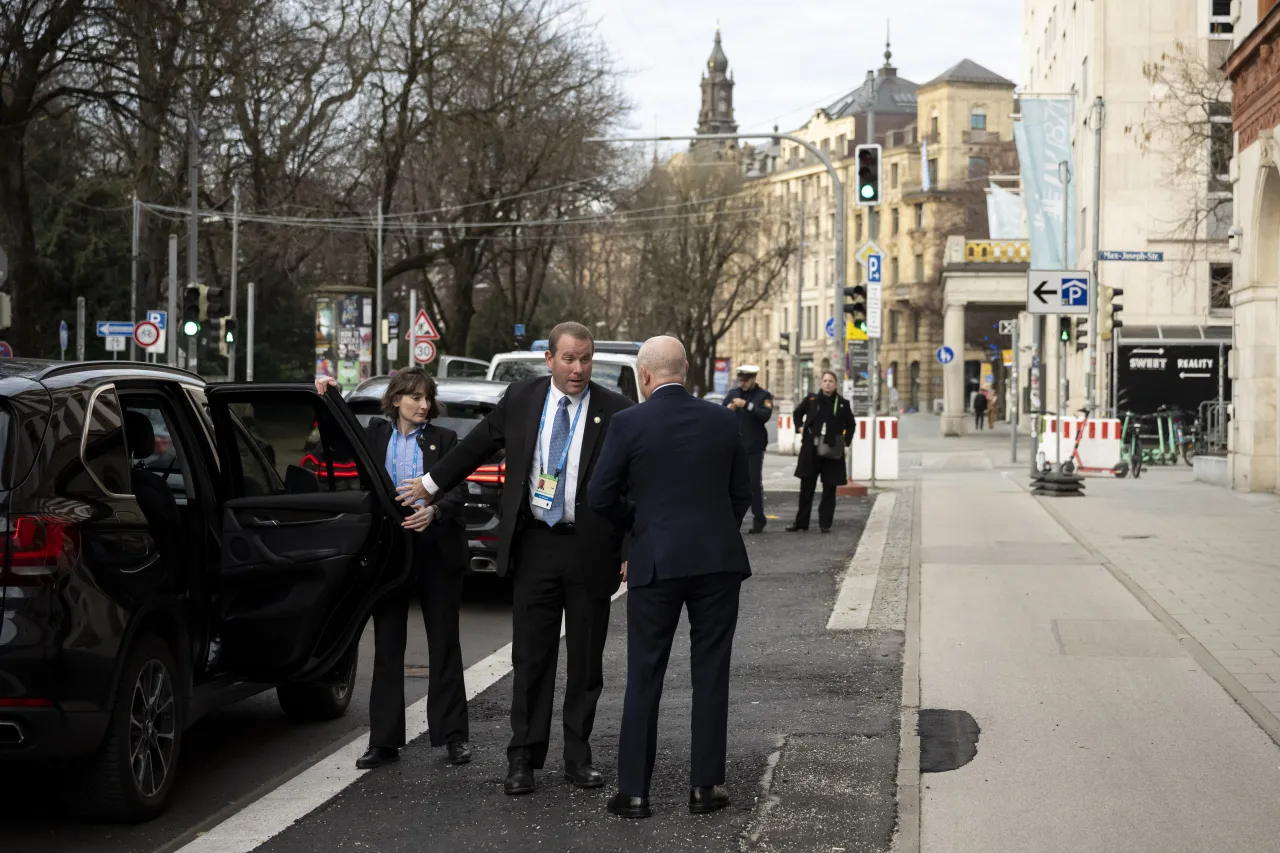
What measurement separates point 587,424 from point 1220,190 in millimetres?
38948

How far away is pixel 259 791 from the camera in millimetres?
6656

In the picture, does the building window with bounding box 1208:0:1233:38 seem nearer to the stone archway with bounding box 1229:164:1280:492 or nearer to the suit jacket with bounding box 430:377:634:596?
the stone archway with bounding box 1229:164:1280:492

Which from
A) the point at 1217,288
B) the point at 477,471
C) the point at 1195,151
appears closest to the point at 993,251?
the point at 1217,288

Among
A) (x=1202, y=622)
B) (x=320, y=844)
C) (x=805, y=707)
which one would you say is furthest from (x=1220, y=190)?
(x=320, y=844)

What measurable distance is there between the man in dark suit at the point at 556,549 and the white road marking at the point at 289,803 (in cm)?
75

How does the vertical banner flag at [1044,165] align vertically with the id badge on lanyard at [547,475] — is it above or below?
above

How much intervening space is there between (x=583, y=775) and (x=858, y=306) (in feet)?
71.6

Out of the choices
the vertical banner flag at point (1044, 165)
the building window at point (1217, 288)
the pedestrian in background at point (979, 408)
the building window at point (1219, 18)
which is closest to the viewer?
the vertical banner flag at point (1044, 165)

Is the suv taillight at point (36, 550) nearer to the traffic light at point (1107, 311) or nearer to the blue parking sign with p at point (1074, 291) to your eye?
the blue parking sign with p at point (1074, 291)

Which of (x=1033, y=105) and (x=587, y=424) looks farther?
(x=1033, y=105)

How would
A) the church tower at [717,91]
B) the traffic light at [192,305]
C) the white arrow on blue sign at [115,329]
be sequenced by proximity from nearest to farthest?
the traffic light at [192,305]
the white arrow on blue sign at [115,329]
the church tower at [717,91]

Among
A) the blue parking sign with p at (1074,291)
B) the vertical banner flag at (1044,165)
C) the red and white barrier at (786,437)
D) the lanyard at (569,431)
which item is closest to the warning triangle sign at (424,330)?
the red and white barrier at (786,437)

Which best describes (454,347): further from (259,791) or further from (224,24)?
(259,791)

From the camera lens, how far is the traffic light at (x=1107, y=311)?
3619 cm
